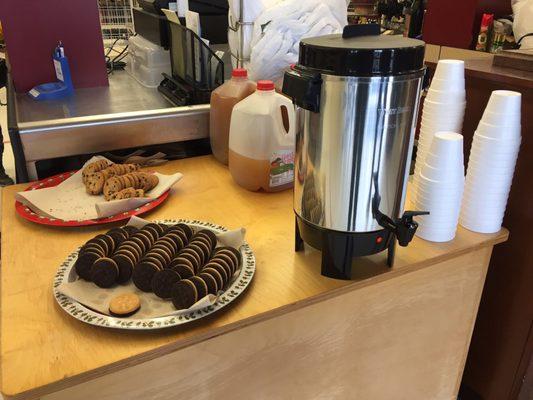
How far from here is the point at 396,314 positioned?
981mm

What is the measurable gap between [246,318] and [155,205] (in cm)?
45

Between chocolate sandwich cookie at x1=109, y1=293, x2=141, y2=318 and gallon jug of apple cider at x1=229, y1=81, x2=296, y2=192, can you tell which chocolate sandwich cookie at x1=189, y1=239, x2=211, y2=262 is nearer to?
chocolate sandwich cookie at x1=109, y1=293, x2=141, y2=318

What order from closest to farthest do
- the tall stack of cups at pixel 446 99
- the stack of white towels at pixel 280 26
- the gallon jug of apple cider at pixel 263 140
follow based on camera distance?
the tall stack of cups at pixel 446 99
the gallon jug of apple cider at pixel 263 140
the stack of white towels at pixel 280 26

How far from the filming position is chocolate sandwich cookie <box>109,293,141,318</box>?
2.34ft

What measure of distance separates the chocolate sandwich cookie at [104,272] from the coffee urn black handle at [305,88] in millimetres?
411

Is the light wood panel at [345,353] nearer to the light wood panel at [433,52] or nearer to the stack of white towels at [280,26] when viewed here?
the stack of white towels at [280,26]

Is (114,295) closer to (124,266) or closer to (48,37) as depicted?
(124,266)

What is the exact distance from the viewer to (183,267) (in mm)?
765

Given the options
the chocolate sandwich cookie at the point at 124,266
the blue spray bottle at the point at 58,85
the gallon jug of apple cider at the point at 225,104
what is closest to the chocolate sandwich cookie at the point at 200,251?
the chocolate sandwich cookie at the point at 124,266

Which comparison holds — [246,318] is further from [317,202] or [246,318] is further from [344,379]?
[344,379]

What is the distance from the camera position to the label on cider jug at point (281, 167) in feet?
3.64

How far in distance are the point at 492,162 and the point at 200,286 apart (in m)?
0.63

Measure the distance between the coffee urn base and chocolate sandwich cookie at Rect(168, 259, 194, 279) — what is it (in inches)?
8.5

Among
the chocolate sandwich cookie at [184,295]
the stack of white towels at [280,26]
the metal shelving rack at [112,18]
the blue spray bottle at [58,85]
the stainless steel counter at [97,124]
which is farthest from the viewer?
the metal shelving rack at [112,18]
